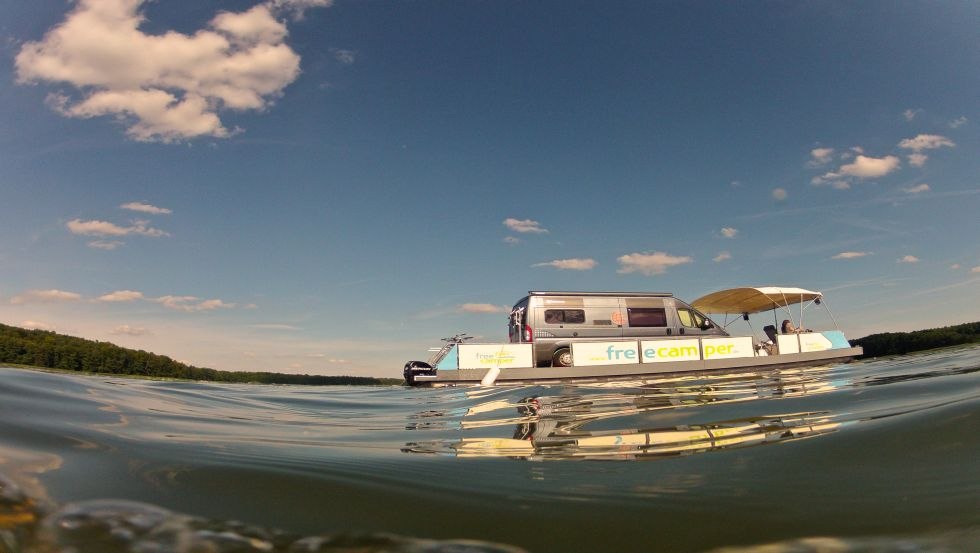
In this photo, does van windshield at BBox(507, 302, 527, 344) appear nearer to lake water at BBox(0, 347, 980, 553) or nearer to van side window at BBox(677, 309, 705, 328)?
van side window at BBox(677, 309, 705, 328)

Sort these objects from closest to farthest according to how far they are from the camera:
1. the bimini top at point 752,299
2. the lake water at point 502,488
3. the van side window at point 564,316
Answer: the lake water at point 502,488 → the van side window at point 564,316 → the bimini top at point 752,299

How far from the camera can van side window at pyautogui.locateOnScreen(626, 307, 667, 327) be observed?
51.8 ft

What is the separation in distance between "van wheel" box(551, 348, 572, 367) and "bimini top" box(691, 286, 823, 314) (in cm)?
663

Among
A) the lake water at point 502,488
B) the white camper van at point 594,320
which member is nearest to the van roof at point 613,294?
the white camper van at point 594,320

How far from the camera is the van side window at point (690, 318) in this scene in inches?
639

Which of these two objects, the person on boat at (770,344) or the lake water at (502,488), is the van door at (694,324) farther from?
the lake water at (502,488)


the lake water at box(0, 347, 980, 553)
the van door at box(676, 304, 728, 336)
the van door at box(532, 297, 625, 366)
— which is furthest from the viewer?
the van door at box(676, 304, 728, 336)

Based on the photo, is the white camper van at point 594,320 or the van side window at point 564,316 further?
the van side window at point 564,316

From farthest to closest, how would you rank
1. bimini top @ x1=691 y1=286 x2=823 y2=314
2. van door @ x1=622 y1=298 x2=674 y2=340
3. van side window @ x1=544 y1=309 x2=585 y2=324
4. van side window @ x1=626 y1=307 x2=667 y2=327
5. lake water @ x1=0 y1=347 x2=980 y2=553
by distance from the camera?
bimini top @ x1=691 y1=286 x2=823 y2=314 < van side window @ x1=626 y1=307 x2=667 y2=327 < van door @ x1=622 y1=298 x2=674 y2=340 < van side window @ x1=544 y1=309 x2=585 y2=324 < lake water @ x1=0 y1=347 x2=980 y2=553

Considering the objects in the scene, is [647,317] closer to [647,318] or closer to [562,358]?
[647,318]

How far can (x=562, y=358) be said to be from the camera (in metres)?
14.1

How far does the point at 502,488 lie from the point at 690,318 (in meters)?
16.0

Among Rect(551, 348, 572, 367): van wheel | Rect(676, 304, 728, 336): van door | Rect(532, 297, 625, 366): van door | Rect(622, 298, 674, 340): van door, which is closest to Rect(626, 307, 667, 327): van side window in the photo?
Rect(622, 298, 674, 340): van door

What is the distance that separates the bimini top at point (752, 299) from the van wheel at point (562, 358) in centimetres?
663
